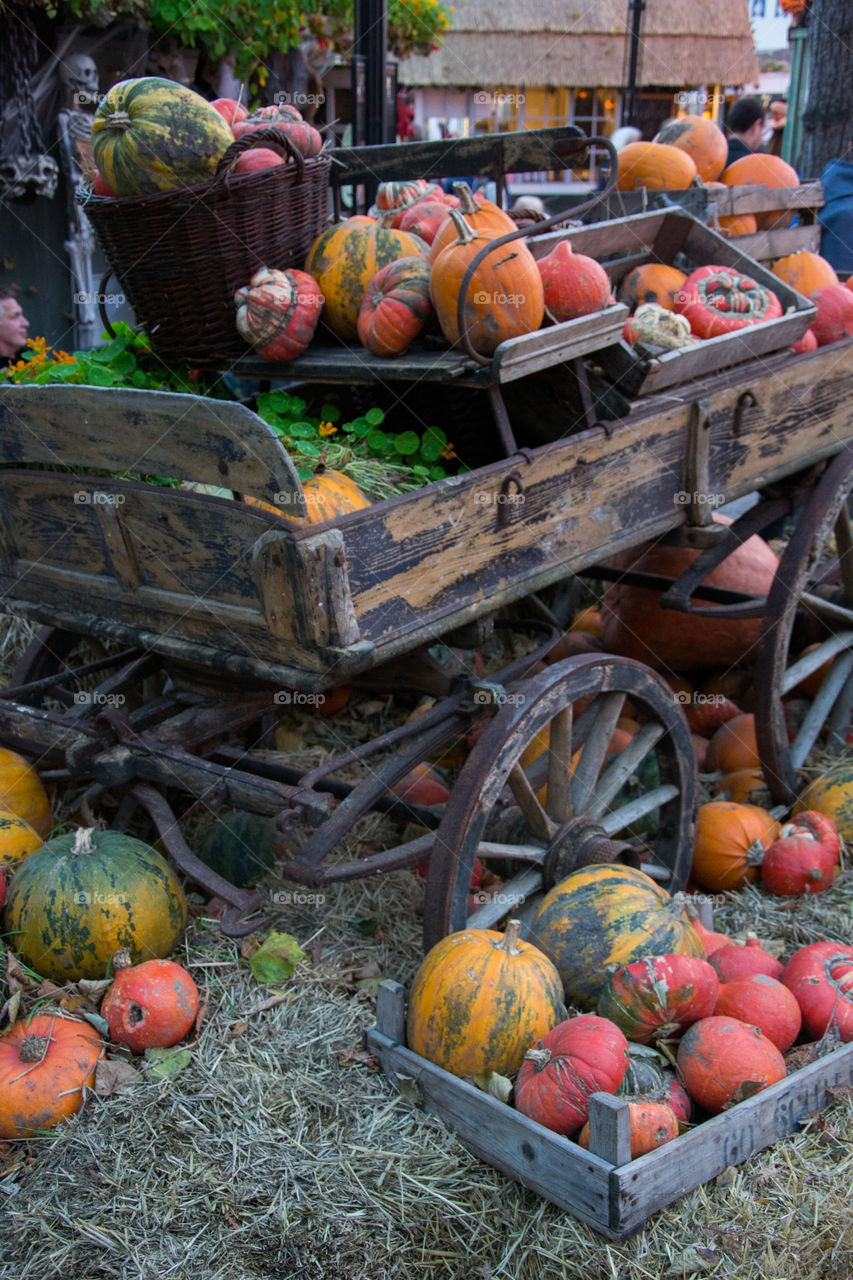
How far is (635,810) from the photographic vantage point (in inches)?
128

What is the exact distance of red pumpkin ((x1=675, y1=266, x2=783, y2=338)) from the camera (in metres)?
3.71

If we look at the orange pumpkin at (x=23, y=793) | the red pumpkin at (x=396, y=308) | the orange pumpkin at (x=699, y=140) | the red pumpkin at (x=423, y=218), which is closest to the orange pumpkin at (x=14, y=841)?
the orange pumpkin at (x=23, y=793)

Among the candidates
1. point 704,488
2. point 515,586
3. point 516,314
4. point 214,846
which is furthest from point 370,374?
point 214,846

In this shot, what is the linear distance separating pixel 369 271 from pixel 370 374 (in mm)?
478

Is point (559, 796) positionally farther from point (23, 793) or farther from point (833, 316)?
point (833, 316)

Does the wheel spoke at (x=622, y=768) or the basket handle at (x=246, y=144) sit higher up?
the basket handle at (x=246, y=144)

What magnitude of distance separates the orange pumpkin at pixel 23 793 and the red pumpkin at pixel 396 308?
1.73 meters

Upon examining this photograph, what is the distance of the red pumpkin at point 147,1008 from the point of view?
8.54ft

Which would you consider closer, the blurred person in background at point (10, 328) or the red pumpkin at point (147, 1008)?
the red pumpkin at point (147, 1008)

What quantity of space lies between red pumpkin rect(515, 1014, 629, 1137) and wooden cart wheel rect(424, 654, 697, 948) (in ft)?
1.57

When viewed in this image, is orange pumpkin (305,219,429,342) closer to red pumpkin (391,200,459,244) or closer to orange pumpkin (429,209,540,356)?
red pumpkin (391,200,459,244)

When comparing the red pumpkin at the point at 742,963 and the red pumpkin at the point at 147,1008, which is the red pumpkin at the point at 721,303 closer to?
the red pumpkin at the point at 742,963

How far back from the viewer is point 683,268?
4246 millimetres

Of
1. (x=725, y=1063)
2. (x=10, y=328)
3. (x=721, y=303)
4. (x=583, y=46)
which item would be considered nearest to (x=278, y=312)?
(x=721, y=303)
